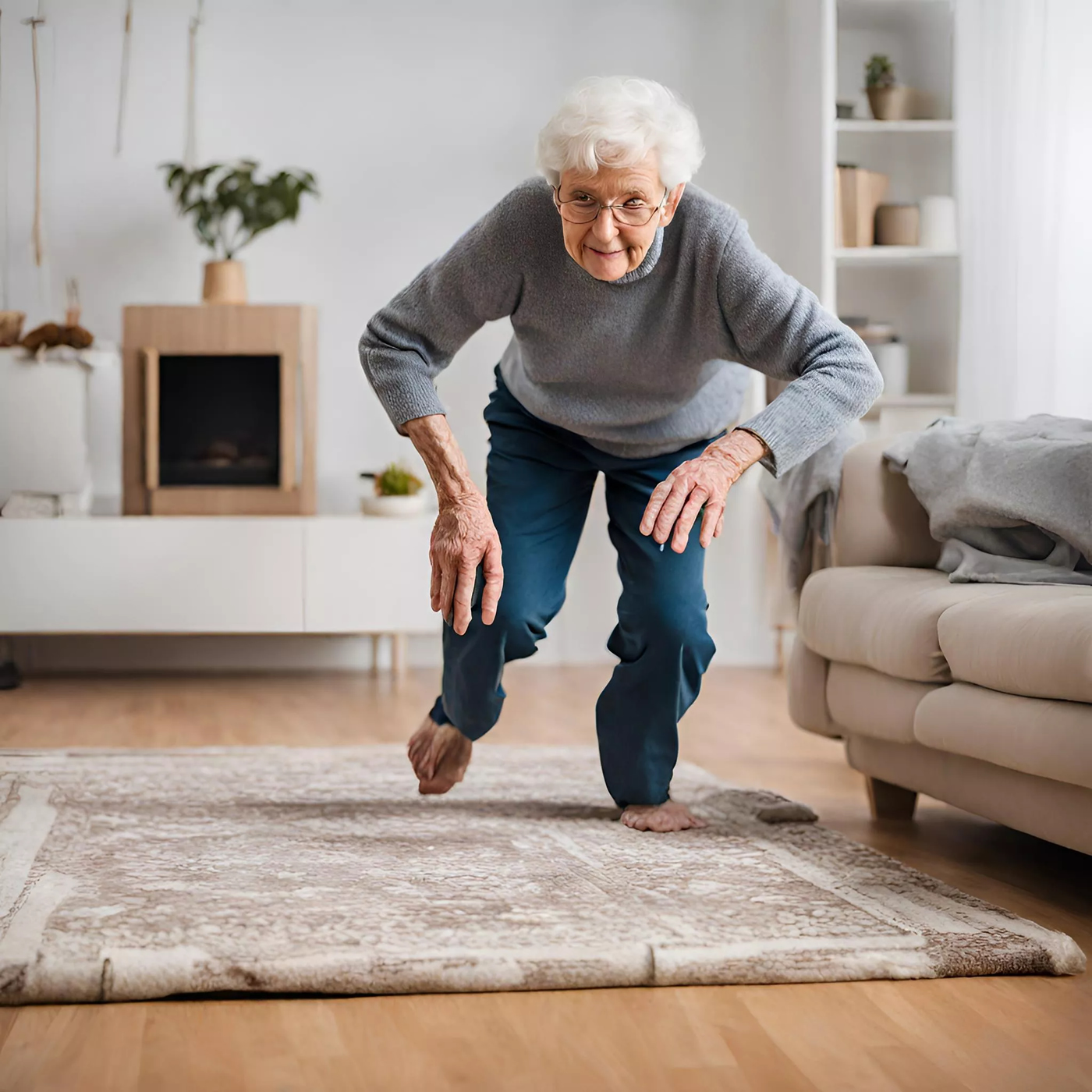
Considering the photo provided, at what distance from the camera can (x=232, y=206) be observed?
13.6 ft

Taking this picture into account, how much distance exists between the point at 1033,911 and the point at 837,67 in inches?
142

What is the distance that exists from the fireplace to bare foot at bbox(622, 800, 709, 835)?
2447 mm

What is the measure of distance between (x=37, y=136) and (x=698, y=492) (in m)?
3.68

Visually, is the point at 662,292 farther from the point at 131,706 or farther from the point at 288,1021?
the point at 131,706

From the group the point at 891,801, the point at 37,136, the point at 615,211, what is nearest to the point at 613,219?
the point at 615,211

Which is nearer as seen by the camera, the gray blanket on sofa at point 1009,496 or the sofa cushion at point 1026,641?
the sofa cushion at point 1026,641

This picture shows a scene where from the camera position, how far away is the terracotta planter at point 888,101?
14.1 ft

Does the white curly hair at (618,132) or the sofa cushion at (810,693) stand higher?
the white curly hair at (618,132)

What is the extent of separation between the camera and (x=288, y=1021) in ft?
3.92

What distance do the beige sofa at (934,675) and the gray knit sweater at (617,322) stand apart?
13.4 inches

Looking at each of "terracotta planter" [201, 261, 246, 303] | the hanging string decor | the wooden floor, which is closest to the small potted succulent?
"terracotta planter" [201, 261, 246, 303]

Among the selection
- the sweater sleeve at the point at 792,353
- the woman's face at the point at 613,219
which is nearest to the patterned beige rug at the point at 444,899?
the sweater sleeve at the point at 792,353

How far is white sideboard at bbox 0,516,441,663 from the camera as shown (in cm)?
403

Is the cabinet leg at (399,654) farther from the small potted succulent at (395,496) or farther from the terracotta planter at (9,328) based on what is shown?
the terracotta planter at (9,328)
